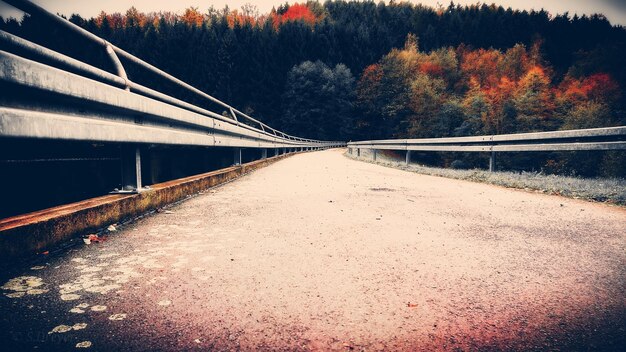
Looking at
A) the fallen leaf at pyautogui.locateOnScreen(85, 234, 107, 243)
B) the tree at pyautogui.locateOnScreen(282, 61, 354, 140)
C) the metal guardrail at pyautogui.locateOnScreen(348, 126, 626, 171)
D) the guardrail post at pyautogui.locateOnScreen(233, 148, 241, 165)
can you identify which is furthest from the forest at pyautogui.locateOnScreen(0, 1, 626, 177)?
the fallen leaf at pyautogui.locateOnScreen(85, 234, 107, 243)

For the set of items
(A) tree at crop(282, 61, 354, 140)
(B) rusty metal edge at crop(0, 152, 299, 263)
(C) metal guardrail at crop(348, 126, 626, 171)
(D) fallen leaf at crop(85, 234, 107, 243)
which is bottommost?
(D) fallen leaf at crop(85, 234, 107, 243)

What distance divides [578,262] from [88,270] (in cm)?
316

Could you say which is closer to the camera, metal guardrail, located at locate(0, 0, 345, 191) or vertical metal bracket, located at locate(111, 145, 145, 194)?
metal guardrail, located at locate(0, 0, 345, 191)

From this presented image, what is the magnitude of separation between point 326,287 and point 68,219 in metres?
1.94

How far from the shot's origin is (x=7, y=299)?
1.65 metres

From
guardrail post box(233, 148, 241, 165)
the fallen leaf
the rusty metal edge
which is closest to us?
the rusty metal edge

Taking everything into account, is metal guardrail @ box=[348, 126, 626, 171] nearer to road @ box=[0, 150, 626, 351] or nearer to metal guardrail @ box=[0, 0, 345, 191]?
road @ box=[0, 150, 626, 351]

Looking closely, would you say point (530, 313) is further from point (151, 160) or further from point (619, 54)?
point (619, 54)

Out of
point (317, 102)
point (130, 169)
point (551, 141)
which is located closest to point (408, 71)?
point (317, 102)

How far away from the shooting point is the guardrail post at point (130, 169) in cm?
349

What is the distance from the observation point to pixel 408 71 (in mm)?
61344

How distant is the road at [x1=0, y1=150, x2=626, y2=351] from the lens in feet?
4.72

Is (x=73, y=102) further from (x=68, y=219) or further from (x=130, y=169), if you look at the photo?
(x=130, y=169)

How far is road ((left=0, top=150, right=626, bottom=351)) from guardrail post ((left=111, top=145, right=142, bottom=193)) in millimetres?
366
